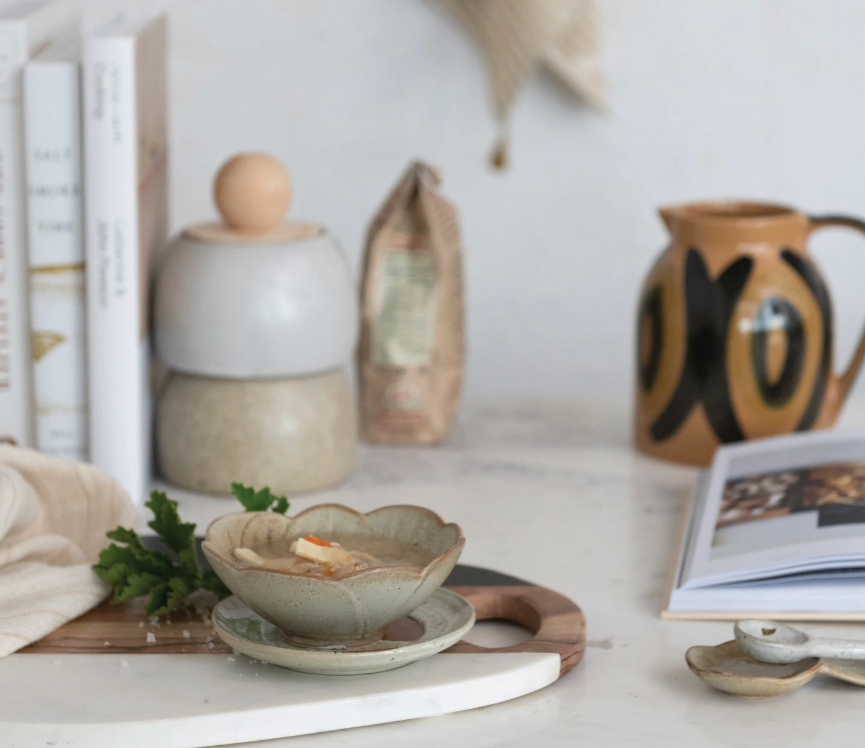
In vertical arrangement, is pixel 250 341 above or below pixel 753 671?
above

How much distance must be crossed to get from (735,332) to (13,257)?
570mm

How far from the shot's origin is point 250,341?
88cm

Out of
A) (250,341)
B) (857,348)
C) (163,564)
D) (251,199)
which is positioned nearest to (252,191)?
(251,199)

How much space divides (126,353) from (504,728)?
17.4 inches

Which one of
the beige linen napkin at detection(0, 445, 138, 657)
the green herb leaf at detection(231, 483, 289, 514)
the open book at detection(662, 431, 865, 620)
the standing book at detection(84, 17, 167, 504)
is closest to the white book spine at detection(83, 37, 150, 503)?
the standing book at detection(84, 17, 167, 504)

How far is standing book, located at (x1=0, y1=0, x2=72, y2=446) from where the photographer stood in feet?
2.75

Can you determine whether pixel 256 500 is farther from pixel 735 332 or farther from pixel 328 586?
pixel 735 332

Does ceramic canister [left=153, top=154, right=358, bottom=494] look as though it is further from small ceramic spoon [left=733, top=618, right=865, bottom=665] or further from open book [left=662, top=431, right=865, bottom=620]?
small ceramic spoon [left=733, top=618, right=865, bottom=665]

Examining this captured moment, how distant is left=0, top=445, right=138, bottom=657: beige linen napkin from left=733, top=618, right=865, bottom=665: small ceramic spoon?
355 millimetres

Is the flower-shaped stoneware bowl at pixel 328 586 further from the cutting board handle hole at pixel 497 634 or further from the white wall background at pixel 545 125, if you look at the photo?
the white wall background at pixel 545 125

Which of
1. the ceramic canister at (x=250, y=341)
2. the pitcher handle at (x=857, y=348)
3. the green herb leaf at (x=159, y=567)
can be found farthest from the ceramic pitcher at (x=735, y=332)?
the green herb leaf at (x=159, y=567)

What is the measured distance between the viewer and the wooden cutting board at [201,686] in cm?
53

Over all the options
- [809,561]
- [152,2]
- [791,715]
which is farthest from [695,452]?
[152,2]

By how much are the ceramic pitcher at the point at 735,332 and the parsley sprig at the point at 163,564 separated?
0.46m
